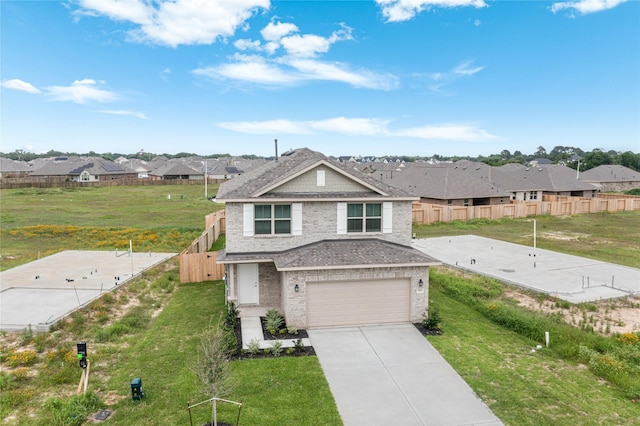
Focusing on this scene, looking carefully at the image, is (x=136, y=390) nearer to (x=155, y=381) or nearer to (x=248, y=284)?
(x=155, y=381)

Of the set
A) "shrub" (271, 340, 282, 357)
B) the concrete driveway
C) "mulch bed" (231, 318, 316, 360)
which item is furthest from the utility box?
the concrete driveway

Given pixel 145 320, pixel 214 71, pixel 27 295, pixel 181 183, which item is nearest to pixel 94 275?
pixel 27 295

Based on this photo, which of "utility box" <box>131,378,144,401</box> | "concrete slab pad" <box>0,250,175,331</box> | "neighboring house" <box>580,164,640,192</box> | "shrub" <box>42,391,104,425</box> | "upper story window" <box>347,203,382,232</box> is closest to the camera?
"shrub" <box>42,391,104,425</box>

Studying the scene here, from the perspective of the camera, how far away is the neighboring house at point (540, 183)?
5375cm

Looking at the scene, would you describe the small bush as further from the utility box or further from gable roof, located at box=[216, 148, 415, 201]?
gable roof, located at box=[216, 148, 415, 201]

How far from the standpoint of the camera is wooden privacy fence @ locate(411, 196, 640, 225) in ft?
138

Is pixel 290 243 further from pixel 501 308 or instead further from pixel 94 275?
pixel 94 275

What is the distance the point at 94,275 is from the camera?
73.3 ft

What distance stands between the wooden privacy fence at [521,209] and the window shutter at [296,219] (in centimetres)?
2491

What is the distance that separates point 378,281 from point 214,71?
4385cm

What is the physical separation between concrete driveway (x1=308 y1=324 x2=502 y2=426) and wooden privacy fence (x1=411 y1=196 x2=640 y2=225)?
2731 cm

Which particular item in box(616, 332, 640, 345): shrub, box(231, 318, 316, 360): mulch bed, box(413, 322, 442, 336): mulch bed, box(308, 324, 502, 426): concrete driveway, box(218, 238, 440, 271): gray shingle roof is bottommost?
box(308, 324, 502, 426): concrete driveway

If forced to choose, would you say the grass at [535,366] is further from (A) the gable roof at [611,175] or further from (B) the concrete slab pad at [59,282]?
(A) the gable roof at [611,175]

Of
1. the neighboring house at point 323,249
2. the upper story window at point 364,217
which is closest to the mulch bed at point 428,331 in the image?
the neighboring house at point 323,249
